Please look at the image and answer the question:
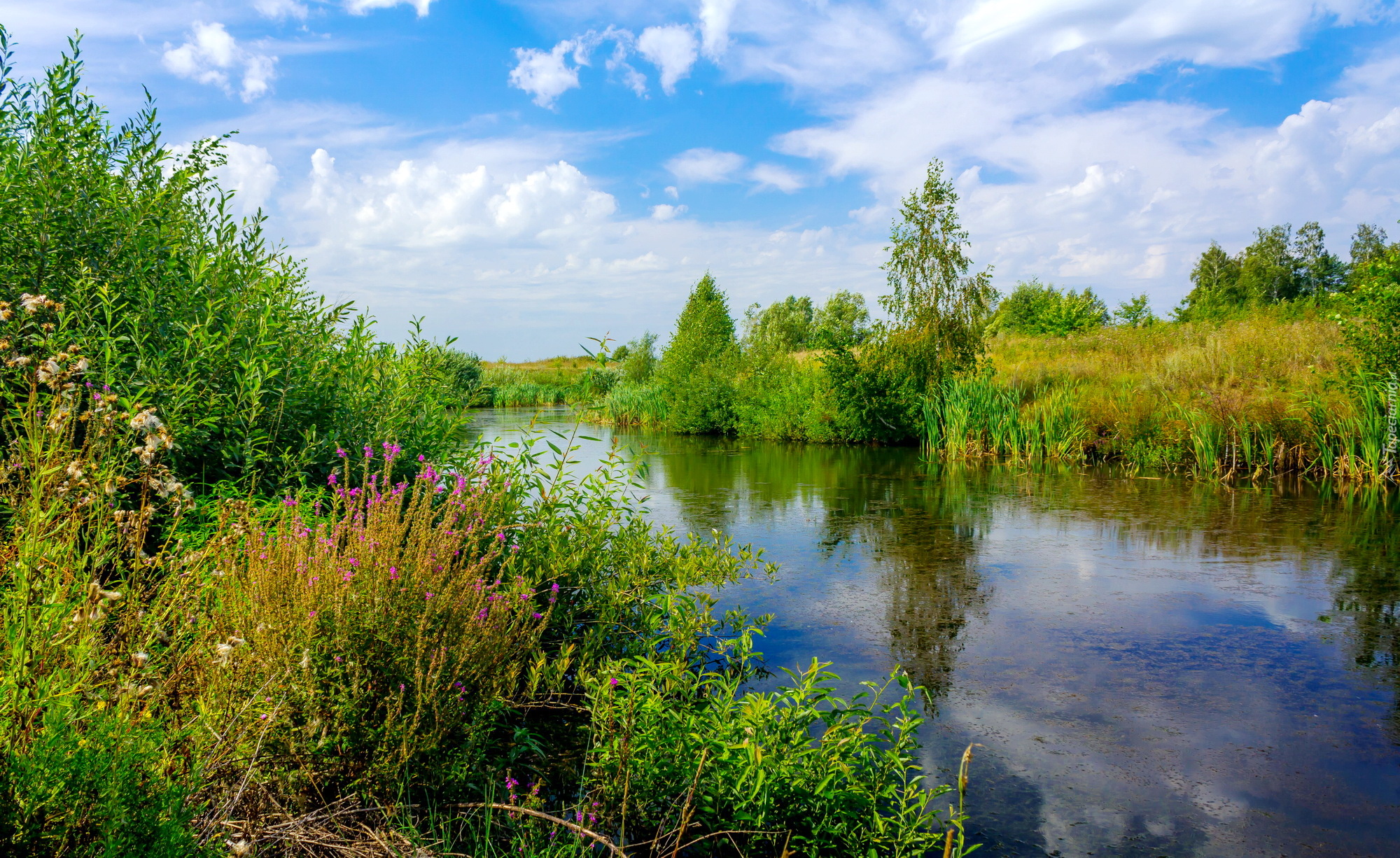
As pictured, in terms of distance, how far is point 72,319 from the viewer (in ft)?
14.0

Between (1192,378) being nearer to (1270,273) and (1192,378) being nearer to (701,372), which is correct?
(701,372)

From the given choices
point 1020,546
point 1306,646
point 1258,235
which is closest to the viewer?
point 1306,646

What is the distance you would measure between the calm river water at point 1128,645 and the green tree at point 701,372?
13203mm

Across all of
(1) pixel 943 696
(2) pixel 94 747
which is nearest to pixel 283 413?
(2) pixel 94 747

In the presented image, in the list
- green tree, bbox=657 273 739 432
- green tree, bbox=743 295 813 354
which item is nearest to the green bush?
green tree, bbox=657 273 739 432

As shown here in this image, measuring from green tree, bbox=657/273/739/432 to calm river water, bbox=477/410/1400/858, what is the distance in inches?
520

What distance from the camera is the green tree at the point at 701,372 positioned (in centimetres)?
2398

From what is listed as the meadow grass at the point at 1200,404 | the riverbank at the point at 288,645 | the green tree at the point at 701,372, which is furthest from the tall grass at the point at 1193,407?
the riverbank at the point at 288,645

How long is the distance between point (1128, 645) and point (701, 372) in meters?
20.1

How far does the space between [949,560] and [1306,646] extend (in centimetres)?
278

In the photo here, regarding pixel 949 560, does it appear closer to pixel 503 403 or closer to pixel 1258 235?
pixel 503 403

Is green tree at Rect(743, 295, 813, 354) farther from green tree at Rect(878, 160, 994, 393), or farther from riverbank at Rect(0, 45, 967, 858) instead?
riverbank at Rect(0, 45, 967, 858)

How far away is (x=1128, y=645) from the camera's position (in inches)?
200

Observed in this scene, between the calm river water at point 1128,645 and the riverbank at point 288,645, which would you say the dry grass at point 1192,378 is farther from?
the riverbank at point 288,645
